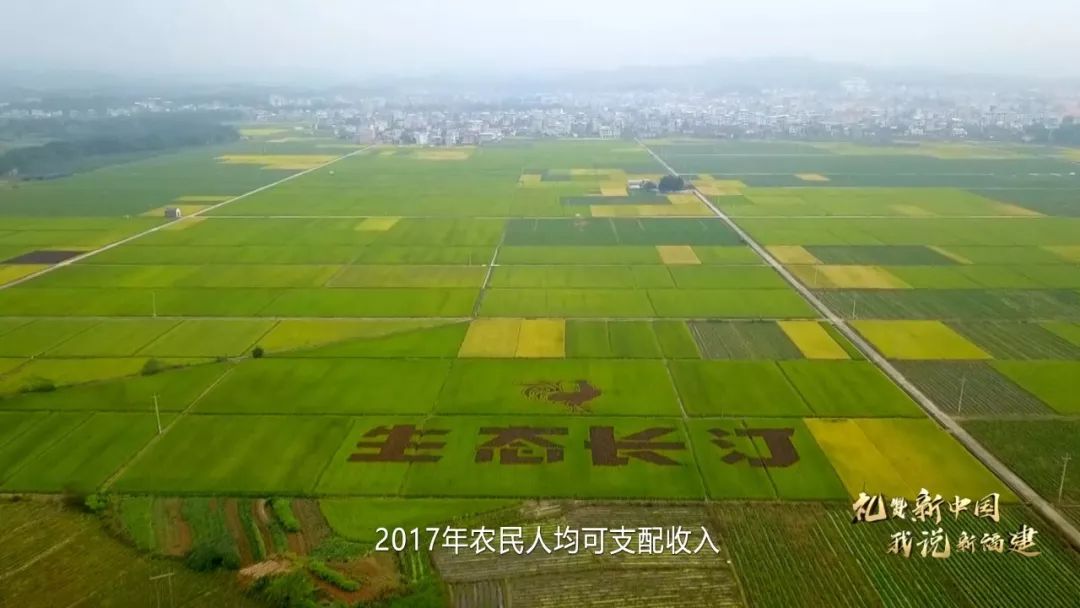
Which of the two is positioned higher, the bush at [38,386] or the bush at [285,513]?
the bush at [38,386]

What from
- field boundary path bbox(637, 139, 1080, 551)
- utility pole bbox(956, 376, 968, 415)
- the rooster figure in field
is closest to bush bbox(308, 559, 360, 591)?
the rooster figure in field

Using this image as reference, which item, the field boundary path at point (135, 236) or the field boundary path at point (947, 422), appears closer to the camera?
the field boundary path at point (947, 422)

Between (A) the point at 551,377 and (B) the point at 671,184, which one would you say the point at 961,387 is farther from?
(B) the point at 671,184

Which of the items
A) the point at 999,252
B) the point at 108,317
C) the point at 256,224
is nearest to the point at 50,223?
the point at 256,224

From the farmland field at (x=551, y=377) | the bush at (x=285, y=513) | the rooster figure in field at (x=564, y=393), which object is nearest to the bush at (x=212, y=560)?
the farmland field at (x=551, y=377)

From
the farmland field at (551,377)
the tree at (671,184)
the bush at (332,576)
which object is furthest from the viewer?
the tree at (671,184)

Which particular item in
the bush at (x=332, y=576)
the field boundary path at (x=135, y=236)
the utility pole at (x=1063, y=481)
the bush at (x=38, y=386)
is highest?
the field boundary path at (x=135, y=236)

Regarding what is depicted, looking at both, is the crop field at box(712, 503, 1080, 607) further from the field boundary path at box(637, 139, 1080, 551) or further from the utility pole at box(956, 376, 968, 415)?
the utility pole at box(956, 376, 968, 415)

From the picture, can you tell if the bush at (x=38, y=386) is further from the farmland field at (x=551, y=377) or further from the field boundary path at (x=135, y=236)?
the field boundary path at (x=135, y=236)
